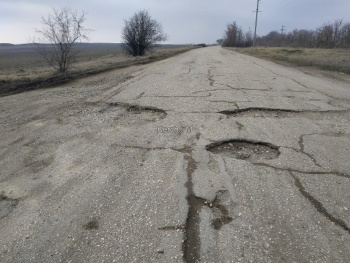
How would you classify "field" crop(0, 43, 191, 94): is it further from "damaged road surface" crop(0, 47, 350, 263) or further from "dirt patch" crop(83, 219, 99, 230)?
"dirt patch" crop(83, 219, 99, 230)

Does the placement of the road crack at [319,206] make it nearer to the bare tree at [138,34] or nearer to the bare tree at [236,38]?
the bare tree at [138,34]

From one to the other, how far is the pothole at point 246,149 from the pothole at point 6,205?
8.35 feet

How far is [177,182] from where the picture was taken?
3.47 meters

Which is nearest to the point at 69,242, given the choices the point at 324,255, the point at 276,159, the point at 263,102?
the point at 324,255

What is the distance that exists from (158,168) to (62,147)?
67.9 inches

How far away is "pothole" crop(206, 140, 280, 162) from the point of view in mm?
4187

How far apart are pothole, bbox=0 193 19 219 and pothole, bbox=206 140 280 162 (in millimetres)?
2546

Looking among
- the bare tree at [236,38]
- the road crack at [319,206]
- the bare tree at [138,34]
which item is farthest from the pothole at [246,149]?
the bare tree at [236,38]

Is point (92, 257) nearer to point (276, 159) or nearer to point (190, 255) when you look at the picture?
point (190, 255)

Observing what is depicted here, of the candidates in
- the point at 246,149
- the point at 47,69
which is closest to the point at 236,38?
the point at 47,69

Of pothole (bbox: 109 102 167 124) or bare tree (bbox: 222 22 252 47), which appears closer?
pothole (bbox: 109 102 167 124)

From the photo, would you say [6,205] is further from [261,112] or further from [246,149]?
[261,112]

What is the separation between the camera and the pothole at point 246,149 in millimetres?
4187

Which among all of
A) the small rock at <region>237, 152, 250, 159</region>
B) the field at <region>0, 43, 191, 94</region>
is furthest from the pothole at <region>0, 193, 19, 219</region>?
the field at <region>0, 43, 191, 94</region>
